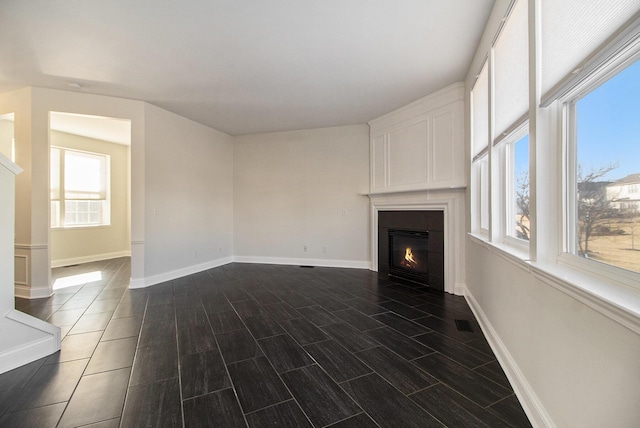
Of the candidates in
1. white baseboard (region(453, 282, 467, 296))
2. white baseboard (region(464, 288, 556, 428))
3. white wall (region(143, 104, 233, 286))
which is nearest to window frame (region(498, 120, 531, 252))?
white baseboard (region(464, 288, 556, 428))

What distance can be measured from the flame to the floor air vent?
157 cm

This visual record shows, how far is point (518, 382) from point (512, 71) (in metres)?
1.97

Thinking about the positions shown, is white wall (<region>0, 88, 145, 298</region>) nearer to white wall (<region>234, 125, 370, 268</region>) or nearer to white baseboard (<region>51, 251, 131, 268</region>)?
white baseboard (<region>51, 251, 131, 268</region>)

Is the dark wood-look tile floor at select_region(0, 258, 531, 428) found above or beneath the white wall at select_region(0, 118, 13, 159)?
beneath

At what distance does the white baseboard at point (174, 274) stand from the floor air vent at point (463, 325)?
4.07 meters

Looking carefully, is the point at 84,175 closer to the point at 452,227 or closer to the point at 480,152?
the point at 452,227

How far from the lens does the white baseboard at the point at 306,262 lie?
17.3 feet

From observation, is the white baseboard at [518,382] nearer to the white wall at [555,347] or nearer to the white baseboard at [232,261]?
the white wall at [555,347]

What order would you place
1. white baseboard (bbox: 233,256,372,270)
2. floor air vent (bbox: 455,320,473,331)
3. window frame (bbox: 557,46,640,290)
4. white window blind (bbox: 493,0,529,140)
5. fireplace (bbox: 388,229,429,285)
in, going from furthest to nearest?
1. white baseboard (bbox: 233,256,372,270)
2. fireplace (bbox: 388,229,429,285)
3. floor air vent (bbox: 455,320,473,331)
4. white window blind (bbox: 493,0,529,140)
5. window frame (bbox: 557,46,640,290)

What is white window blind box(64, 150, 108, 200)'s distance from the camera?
5.95 m

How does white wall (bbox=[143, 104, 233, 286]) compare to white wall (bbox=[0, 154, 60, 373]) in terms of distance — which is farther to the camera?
white wall (bbox=[143, 104, 233, 286])

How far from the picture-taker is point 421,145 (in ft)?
13.5

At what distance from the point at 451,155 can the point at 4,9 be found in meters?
4.52

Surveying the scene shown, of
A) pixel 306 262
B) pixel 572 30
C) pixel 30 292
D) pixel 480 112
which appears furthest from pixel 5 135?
pixel 572 30
